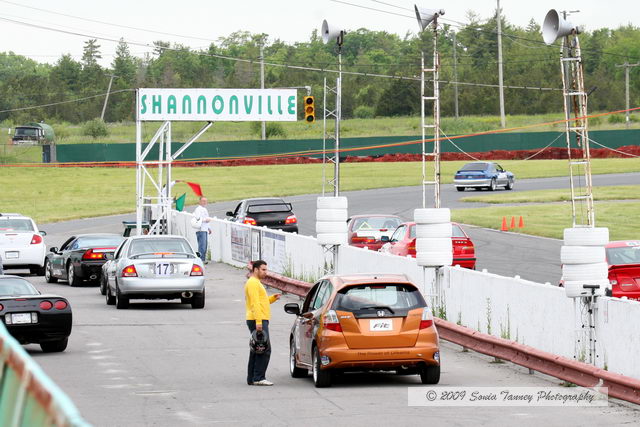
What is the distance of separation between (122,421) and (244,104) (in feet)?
93.9

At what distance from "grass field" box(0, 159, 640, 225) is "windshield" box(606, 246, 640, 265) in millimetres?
46734

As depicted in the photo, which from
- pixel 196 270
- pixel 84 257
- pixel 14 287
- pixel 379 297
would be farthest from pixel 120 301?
pixel 379 297

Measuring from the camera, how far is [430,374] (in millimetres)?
13258

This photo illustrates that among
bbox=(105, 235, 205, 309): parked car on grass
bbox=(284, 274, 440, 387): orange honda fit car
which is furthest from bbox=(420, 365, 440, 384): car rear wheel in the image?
bbox=(105, 235, 205, 309): parked car on grass

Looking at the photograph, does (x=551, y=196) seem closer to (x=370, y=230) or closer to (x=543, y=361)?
(x=370, y=230)

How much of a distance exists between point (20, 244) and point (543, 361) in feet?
67.3

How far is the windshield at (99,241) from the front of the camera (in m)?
28.7

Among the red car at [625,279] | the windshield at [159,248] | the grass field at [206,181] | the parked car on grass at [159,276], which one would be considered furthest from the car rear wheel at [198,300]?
the grass field at [206,181]

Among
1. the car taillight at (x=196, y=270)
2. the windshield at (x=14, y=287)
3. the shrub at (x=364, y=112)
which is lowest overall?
the car taillight at (x=196, y=270)

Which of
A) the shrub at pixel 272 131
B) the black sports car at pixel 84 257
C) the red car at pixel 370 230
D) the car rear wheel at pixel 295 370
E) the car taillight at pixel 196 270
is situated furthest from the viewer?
the shrub at pixel 272 131

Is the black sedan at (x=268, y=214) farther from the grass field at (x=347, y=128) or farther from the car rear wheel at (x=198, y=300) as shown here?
the grass field at (x=347, y=128)

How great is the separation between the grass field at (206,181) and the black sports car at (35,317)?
156 ft

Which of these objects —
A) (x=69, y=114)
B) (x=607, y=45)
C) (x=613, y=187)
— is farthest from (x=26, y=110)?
→ (x=613, y=187)

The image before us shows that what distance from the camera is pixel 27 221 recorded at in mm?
32219
